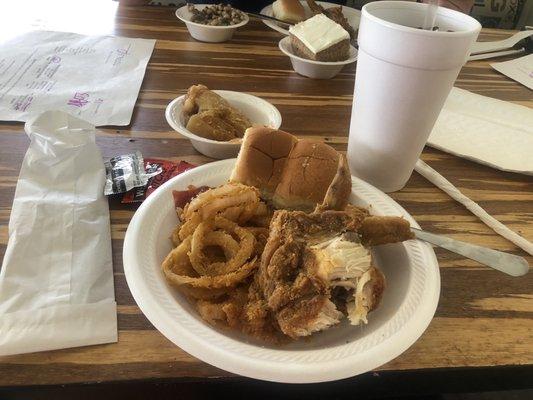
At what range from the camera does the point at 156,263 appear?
56 cm

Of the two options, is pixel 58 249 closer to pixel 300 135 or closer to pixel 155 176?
pixel 155 176

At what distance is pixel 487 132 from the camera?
40.7 inches

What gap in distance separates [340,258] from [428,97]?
355 mm

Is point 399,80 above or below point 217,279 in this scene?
above

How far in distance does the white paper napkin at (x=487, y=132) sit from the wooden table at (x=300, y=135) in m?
0.03

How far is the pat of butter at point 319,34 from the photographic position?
119 cm

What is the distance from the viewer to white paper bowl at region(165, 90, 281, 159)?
0.83 meters

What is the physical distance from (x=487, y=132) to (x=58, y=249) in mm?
963

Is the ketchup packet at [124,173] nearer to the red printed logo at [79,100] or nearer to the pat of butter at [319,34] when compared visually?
the red printed logo at [79,100]

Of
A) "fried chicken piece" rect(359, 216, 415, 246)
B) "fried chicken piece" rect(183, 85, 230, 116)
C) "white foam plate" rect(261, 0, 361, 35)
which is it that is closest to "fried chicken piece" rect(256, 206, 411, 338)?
"fried chicken piece" rect(359, 216, 415, 246)

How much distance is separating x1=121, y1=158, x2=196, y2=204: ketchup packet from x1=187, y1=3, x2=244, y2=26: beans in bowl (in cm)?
76

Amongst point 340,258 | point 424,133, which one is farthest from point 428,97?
point 340,258

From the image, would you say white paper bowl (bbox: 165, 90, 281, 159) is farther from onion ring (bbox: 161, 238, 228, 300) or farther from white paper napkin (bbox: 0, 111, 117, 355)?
onion ring (bbox: 161, 238, 228, 300)

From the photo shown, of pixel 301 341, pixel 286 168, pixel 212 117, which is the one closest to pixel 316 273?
pixel 301 341
